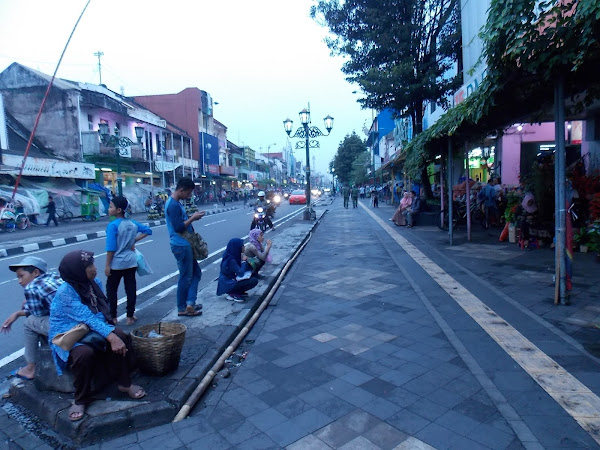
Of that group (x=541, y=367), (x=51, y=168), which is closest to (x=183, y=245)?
(x=541, y=367)

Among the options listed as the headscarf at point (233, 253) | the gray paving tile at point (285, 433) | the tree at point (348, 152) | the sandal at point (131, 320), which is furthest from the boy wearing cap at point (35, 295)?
the tree at point (348, 152)

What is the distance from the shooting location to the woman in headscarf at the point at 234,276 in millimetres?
5855

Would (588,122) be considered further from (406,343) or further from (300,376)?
(300,376)

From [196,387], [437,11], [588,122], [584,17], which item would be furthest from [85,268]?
[437,11]

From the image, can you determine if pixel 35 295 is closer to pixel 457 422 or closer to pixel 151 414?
pixel 151 414

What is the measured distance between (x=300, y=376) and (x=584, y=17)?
4.46m

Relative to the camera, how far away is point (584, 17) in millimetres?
4020

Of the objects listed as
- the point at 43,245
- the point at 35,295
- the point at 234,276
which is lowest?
the point at 43,245

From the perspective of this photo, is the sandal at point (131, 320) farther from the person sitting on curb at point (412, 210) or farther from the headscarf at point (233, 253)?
the person sitting on curb at point (412, 210)

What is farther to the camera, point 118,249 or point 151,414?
point 118,249

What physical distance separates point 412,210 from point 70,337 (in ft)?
47.2

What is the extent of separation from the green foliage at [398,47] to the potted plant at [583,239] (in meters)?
8.12

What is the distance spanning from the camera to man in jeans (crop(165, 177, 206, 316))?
4887 millimetres

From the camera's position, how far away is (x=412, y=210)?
1592 centimetres
